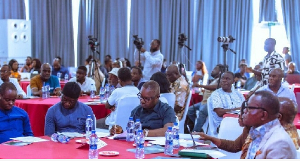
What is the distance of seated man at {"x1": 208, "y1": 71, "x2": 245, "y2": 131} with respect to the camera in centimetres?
565

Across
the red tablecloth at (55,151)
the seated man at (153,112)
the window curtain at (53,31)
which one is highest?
the window curtain at (53,31)

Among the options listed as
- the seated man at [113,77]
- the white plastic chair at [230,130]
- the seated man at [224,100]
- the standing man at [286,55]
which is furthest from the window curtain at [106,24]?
the white plastic chair at [230,130]

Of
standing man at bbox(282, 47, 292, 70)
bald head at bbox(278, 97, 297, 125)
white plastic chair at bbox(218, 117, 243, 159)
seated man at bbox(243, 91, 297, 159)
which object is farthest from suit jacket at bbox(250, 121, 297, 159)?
standing man at bbox(282, 47, 292, 70)

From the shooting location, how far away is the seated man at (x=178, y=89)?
6270mm

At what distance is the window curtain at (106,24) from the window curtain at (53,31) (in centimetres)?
38

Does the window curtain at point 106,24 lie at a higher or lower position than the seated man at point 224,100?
higher

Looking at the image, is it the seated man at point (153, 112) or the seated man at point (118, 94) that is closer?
the seated man at point (153, 112)

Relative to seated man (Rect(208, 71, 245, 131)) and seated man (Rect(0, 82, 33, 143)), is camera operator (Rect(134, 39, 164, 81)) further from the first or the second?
seated man (Rect(0, 82, 33, 143))

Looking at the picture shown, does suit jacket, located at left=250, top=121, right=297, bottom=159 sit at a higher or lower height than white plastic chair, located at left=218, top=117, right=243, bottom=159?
higher

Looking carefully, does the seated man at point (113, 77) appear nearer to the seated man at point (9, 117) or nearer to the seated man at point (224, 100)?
the seated man at point (224, 100)

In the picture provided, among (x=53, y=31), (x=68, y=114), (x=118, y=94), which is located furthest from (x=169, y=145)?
(x=53, y=31)

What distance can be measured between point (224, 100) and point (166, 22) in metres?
8.72

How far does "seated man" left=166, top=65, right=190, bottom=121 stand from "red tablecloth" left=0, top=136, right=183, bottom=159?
107 inches

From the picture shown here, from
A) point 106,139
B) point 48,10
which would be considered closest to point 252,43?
point 48,10
